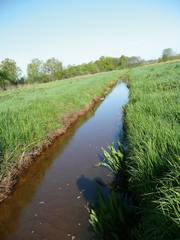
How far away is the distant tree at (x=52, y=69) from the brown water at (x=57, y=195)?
63.1m

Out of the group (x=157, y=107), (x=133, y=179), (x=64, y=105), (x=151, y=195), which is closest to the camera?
(x=151, y=195)

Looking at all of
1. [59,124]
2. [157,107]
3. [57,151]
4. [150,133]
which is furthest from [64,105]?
[150,133]

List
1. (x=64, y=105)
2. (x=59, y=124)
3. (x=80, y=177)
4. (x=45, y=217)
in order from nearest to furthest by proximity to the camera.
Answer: (x=45, y=217) → (x=80, y=177) → (x=59, y=124) → (x=64, y=105)

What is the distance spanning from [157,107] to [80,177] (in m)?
3.09

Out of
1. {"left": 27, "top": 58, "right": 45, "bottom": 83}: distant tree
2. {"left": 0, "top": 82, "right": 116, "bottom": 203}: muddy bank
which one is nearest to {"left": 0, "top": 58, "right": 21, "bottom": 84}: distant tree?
{"left": 27, "top": 58, "right": 45, "bottom": 83}: distant tree

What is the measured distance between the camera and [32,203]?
19.2 feet

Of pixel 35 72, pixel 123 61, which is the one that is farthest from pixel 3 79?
pixel 123 61

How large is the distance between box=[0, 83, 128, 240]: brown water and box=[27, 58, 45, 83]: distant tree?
6062 cm

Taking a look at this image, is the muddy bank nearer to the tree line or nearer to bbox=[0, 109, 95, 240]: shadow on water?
bbox=[0, 109, 95, 240]: shadow on water

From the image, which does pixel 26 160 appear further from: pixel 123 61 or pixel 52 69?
pixel 123 61

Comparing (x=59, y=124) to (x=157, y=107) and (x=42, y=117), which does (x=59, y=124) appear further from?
(x=157, y=107)

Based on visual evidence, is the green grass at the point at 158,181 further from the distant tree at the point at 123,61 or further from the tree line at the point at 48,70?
the distant tree at the point at 123,61

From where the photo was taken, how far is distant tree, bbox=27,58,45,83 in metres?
68.1

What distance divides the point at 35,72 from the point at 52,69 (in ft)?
19.3
